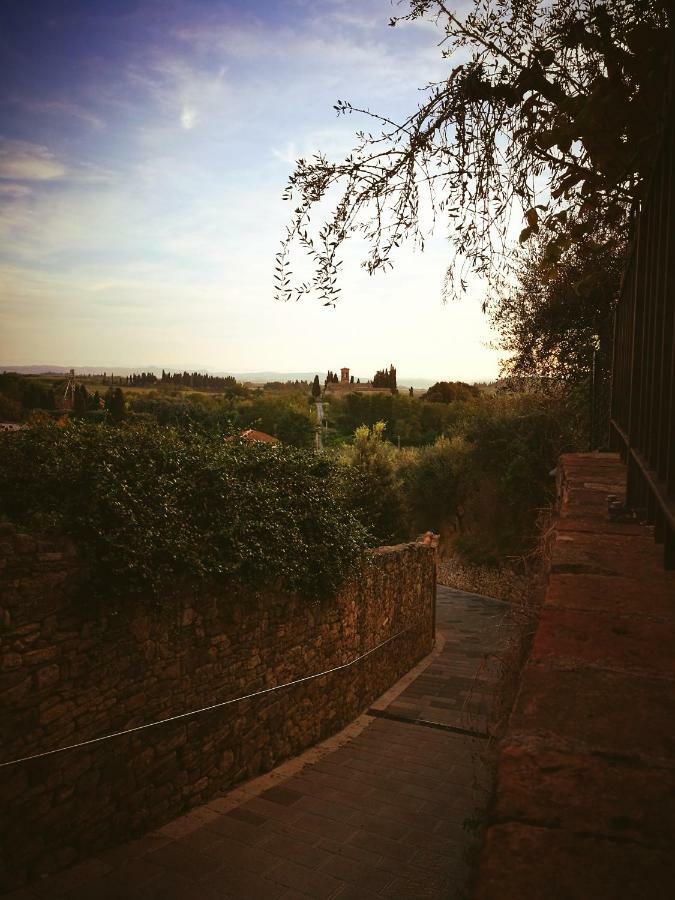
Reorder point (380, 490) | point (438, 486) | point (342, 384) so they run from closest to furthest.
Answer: point (438, 486), point (380, 490), point (342, 384)

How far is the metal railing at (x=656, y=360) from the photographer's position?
1730 millimetres

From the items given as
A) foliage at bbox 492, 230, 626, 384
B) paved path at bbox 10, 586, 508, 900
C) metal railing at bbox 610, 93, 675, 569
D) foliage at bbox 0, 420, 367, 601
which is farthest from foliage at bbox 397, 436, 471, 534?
metal railing at bbox 610, 93, 675, 569

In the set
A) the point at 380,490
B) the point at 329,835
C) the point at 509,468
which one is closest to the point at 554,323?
the point at 509,468

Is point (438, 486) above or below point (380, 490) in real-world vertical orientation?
above

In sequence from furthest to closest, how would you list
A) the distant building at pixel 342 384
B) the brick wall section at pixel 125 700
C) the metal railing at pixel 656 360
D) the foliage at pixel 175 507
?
1. the distant building at pixel 342 384
2. the foliage at pixel 175 507
3. the brick wall section at pixel 125 700
4. the metal railing at pixel 656 360

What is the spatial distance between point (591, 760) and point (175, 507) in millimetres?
4873

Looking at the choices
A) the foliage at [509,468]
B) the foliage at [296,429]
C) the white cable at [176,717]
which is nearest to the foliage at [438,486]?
the foliage at [509,468]

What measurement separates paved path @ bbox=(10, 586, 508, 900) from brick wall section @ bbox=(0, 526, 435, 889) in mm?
234

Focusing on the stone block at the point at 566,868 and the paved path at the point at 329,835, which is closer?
the stone block at the point at 566,868

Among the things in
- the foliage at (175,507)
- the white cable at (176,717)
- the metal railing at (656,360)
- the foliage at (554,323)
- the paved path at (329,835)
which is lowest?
the paved path at (329,835)

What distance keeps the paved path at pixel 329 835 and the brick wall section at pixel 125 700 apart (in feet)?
0.77

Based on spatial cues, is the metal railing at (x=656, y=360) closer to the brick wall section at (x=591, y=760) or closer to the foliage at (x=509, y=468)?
the brick wall section at (x=591, y=760)

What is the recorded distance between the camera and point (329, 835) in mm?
4914

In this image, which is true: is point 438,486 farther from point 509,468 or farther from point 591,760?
point 591,760
